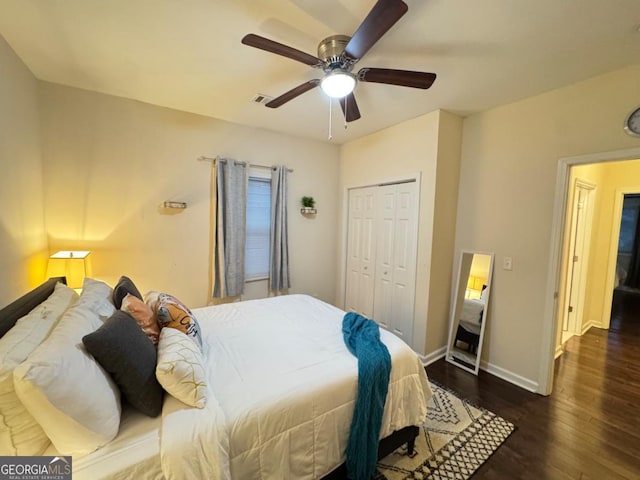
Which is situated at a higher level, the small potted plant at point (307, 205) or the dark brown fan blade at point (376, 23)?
the dark brown fan blade at point (376, 23)

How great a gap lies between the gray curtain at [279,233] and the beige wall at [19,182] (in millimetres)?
2219

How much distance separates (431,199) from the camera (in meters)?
2.86

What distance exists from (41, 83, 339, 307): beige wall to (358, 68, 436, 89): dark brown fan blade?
208 cm

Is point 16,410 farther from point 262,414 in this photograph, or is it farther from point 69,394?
point 262,414

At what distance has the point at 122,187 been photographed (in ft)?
8.94

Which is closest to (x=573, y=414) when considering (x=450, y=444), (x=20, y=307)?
(x=450, y=444)

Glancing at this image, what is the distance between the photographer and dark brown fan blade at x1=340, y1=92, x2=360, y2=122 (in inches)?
80.3

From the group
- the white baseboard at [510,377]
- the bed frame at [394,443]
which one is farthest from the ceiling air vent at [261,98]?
the white baseboard at [510,377]

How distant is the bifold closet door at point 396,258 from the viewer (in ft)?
10.2

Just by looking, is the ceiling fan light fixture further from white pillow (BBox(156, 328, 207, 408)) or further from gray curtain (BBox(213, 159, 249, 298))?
gray curtain (BBox(213, 159, 249, 298))

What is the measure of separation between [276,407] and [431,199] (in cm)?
248

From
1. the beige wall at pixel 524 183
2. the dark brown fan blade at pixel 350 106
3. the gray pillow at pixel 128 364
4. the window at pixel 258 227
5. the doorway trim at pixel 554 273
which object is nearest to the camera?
the gray pillow at pixel 128 364

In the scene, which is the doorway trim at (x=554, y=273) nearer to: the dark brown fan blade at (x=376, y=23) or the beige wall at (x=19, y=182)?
the dark brown fan blade at (x=376, y=23)

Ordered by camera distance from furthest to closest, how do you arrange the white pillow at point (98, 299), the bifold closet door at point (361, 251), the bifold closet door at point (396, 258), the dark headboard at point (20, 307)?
the bifold closet door at point (361, 251)
the bifold closet door at point (396, 258)
the white pillow at point (98, 299)
the dark headboard at point (20, 307)
